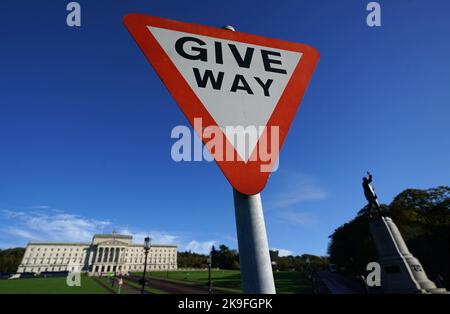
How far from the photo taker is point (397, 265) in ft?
39.0

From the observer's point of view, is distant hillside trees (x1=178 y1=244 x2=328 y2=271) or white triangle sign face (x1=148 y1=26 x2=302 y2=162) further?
distant hillside trees (x1=178 y1=244 x2=328 y2=271)

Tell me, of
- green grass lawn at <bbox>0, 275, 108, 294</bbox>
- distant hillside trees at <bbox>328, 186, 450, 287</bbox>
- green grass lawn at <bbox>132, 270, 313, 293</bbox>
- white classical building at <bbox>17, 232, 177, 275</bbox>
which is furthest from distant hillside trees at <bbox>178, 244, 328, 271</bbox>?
distant hillside trees at <bbox>328, 186, 450, 287</bbox>

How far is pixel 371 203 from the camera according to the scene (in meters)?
14.2

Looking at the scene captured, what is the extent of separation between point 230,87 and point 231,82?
0.14 feet

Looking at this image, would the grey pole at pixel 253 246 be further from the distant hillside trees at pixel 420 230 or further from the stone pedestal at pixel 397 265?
the distant hillside trees at pixel 420 230

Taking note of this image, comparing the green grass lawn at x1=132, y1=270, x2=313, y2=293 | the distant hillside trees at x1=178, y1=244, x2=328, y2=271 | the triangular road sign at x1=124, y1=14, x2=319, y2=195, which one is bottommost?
the triangular road sign at x1=124, y1=14, x2=319, y2=195

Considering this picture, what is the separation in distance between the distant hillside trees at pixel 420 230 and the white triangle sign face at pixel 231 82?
29.7 meters

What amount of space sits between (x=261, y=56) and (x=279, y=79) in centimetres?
22

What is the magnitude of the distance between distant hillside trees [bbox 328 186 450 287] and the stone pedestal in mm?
14952

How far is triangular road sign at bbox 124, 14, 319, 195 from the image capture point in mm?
1354

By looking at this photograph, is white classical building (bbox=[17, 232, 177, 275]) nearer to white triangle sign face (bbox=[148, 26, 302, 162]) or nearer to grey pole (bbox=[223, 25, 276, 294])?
grey pole (bbox=[223, 25, 276, 294])

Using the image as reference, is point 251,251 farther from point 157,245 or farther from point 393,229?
point 157,245
